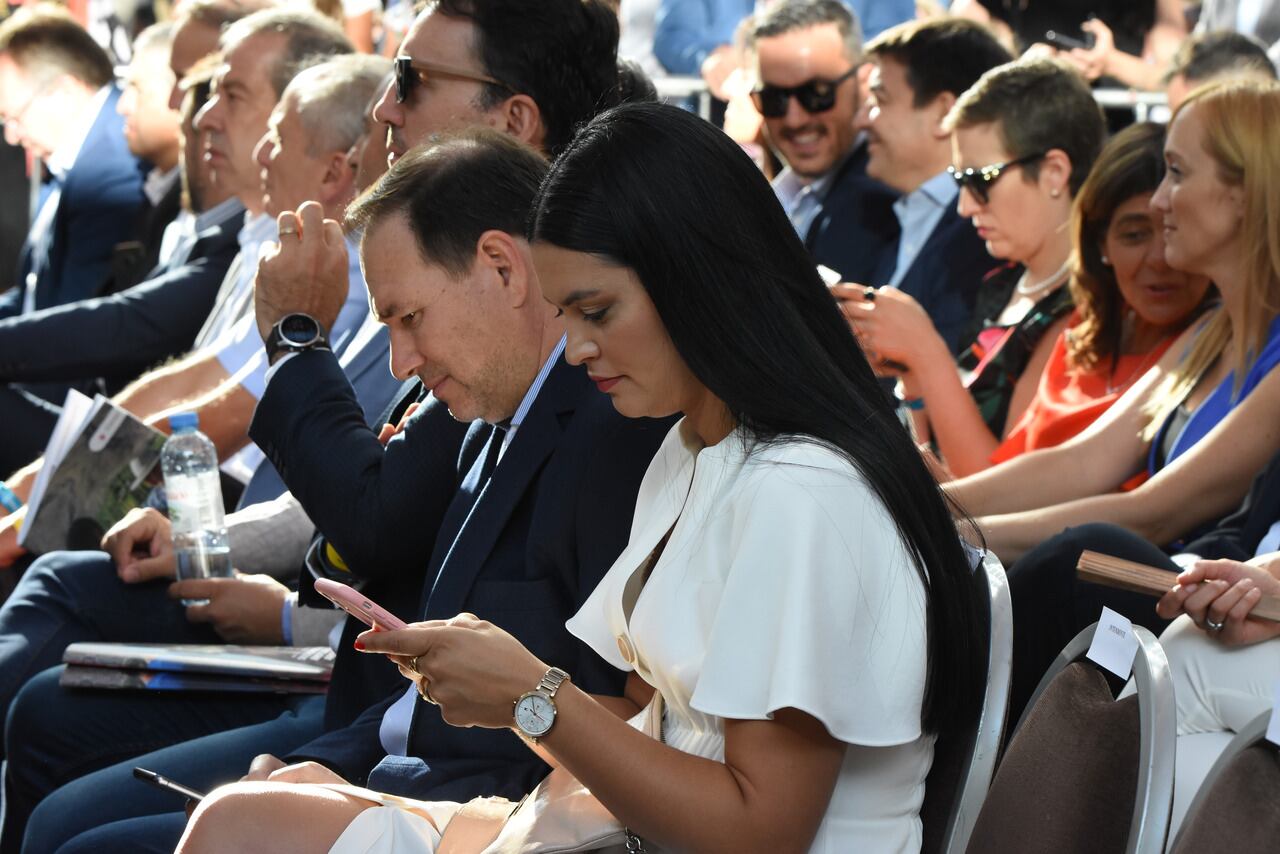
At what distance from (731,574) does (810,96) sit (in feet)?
11.4

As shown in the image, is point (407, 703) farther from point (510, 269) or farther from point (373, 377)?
point (373, 377)

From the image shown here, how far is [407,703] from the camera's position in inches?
87.5

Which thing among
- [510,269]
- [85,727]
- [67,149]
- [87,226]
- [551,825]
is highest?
[510,269]

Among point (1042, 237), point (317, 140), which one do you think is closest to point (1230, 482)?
point (1042, 237)

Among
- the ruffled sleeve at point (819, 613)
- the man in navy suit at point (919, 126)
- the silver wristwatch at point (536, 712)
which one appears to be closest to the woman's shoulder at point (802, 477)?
the ruffled sleeve at point (819, 613)

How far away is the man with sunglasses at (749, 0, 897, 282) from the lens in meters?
4.82

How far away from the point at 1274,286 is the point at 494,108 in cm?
144

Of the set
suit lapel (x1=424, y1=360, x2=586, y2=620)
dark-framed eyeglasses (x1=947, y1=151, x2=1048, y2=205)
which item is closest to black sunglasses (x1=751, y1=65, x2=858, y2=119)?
dark-framed eyeglasses (x1=947, y1=151, x2=1048, y2=205)

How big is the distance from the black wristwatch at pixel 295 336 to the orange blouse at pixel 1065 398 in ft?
5.21

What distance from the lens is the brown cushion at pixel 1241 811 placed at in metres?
1.45

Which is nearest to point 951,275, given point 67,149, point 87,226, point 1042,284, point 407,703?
point 1042,284

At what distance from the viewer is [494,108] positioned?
2.92 m

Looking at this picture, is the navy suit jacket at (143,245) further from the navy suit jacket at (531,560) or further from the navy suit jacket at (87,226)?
the navy suit jacket at (531,560)

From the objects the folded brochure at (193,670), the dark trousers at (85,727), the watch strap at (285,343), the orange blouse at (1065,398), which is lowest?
the dark trousers at (85,727)
